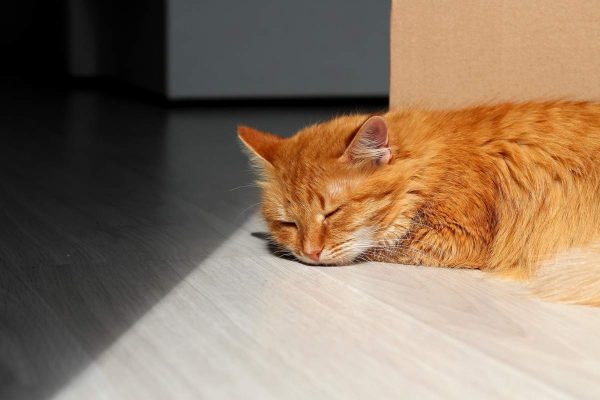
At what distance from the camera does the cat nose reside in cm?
179

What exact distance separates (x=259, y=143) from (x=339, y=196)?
281mm

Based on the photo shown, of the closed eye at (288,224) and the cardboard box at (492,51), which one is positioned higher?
the cardboard box at (492,51)

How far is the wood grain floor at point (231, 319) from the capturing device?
1203 millimetres

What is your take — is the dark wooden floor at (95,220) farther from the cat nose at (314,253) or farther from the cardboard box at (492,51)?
the cardboard box at (492,51)

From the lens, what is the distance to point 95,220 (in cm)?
223

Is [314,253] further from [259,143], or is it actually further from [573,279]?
[573,279]

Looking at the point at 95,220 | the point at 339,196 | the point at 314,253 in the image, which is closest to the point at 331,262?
the point at 314,253

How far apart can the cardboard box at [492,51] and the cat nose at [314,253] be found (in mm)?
635

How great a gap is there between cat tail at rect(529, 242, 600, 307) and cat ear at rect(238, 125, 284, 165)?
0.64 meters

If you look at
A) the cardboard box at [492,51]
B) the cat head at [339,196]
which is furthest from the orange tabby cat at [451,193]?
the cardboard box at [492,51]

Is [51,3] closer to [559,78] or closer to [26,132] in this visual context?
[26,132]

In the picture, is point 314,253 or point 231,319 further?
point 314,253

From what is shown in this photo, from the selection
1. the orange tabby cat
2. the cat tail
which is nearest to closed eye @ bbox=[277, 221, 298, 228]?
the orange tabby cat

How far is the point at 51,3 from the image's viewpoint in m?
7.15
